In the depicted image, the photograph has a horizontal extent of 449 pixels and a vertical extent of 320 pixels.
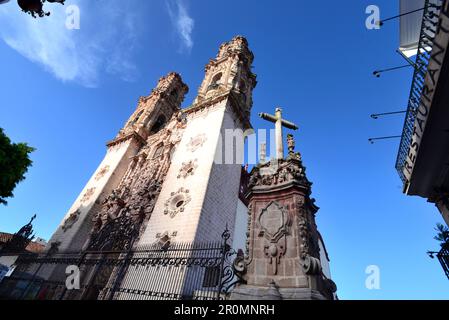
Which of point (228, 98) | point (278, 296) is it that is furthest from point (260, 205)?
point (228, 98)

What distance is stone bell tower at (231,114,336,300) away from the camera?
470 cm

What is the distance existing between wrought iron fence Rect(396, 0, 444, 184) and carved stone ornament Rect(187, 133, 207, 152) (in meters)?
10.7

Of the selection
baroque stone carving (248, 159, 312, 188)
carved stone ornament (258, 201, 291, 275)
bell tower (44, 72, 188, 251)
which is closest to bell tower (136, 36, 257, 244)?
baroque stone carving (248, 159, 312, 188)

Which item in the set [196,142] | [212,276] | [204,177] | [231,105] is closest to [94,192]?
[196,142]

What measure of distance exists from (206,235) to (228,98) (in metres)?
11.0

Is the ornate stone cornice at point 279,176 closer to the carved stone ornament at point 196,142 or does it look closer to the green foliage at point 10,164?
the carved stone ornament at point 196,142

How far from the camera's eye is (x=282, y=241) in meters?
5.52

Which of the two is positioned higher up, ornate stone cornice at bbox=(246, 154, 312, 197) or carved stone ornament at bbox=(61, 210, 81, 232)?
carved stone ornament at bbox=(61, 210, 81, 232)

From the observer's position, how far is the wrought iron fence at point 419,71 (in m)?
6.84

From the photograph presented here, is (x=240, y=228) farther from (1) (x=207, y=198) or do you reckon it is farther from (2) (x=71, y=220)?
(2) (x=71, y=220)

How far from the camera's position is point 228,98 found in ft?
58.6

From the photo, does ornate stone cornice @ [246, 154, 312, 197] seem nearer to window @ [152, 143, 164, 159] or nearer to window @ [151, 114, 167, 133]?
window @ [152, 143, 164, 159]

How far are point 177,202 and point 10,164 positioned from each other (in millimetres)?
10064
